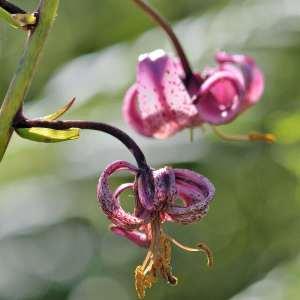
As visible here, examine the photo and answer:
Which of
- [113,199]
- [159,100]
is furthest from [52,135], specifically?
[159,100]

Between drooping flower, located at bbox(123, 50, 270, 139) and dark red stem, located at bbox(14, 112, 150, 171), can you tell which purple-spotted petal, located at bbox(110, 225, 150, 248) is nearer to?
dark red stem, located at bbox(14, 112, 150, 171)

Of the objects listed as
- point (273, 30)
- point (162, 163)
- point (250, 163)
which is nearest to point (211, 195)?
point (162, 163)

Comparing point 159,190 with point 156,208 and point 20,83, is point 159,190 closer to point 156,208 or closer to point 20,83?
point 156,208

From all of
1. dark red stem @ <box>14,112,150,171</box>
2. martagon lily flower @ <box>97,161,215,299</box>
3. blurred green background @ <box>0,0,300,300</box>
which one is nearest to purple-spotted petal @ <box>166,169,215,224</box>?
martagon lily flower @ <box>97,161,215,299</box>

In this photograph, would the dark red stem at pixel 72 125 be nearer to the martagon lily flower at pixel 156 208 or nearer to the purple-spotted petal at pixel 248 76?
the martagon lily flower at pixel 156 208

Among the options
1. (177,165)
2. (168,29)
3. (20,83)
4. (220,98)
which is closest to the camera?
(20,83)
